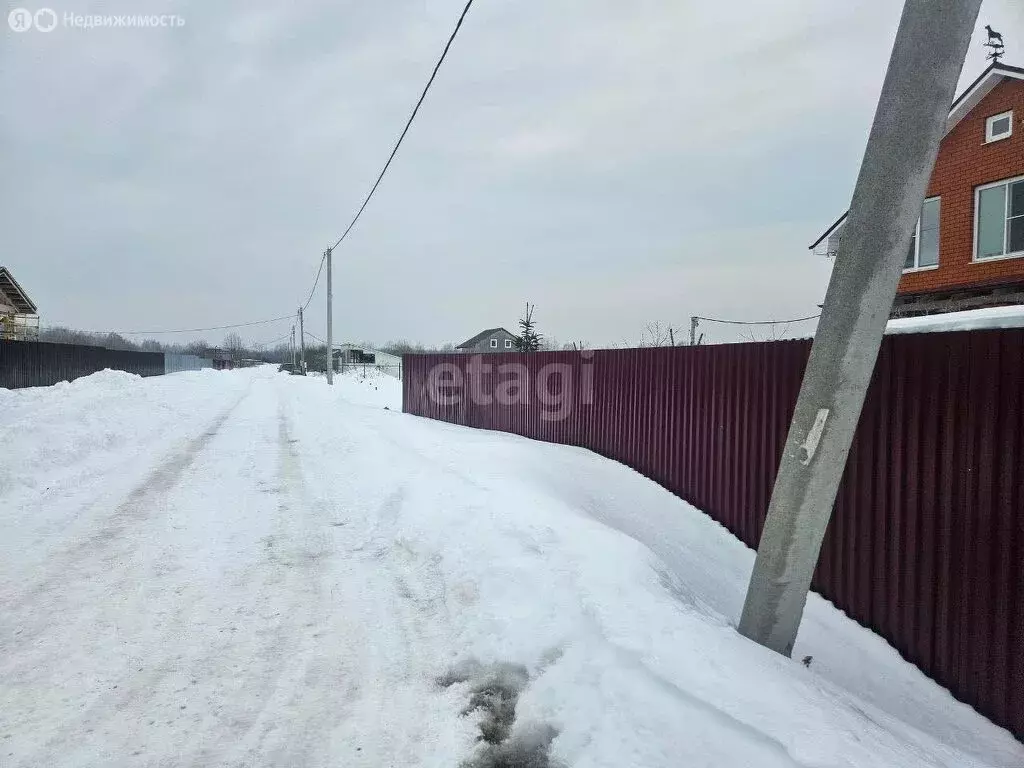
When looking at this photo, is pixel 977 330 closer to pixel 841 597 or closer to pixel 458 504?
pixel 841 597

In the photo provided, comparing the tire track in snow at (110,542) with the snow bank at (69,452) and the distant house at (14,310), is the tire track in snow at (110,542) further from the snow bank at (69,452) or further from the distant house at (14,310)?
the distant house at (14,310)

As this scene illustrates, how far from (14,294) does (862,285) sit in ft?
133

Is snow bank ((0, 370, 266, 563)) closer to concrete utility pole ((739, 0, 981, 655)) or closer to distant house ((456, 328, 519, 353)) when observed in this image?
concrete utility pole ((739, 0, 981, 655))

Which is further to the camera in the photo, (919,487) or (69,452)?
(69,452)

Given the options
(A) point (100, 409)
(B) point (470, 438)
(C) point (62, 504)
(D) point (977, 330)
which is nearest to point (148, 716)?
(C) point (62, 504)

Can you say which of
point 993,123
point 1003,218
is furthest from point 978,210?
point 993,123

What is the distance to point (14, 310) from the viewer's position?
97.0 feet

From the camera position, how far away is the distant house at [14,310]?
1110 inches

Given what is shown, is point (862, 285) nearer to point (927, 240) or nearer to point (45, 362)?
point (927, 240)

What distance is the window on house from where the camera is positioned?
12492 millimetres

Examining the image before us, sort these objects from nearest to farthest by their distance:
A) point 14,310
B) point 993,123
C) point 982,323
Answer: point 982,323 → point 993,123 → point 14,310

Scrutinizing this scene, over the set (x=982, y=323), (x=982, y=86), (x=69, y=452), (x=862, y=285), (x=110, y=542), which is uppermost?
(x=982, y=86)

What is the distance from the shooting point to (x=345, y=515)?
5547mm

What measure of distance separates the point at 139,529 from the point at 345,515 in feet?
6.03
